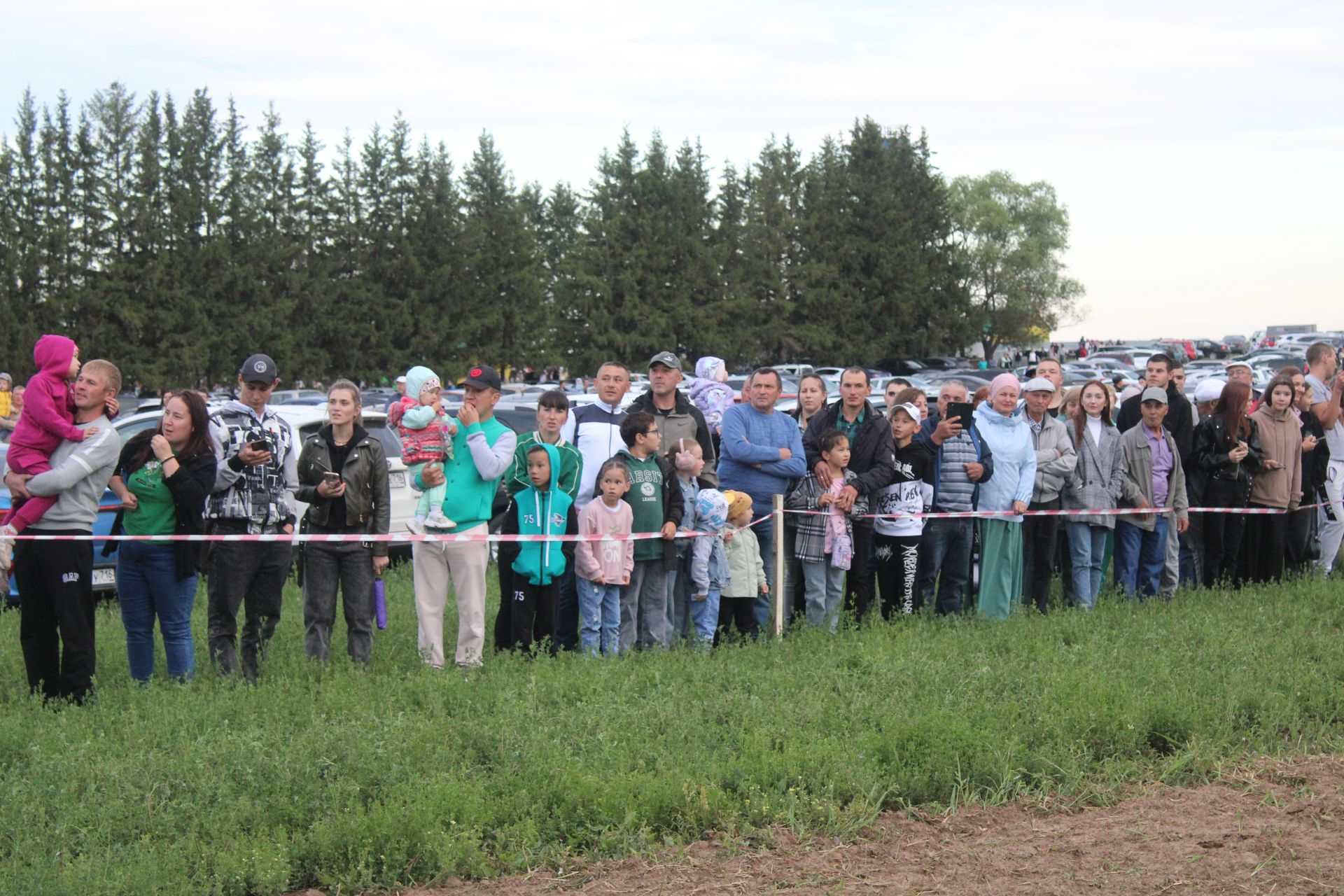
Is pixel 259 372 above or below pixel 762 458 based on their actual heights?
above

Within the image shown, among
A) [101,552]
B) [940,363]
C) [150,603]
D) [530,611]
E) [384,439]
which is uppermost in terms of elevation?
[940,363]

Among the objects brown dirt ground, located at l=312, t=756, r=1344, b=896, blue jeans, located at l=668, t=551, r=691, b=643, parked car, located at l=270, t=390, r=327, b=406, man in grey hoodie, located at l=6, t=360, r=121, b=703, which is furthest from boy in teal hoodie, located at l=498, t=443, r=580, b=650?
parked car, located at l=270, t=390, r=327, b=406

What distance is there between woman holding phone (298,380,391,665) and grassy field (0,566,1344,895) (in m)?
0.28

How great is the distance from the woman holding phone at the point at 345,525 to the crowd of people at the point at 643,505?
17 millimetres

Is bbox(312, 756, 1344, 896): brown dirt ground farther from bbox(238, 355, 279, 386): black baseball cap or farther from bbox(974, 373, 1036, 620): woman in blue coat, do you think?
bbox(974, 373, 1036, 620): woman in blue coat

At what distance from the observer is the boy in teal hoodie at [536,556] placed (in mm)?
8359

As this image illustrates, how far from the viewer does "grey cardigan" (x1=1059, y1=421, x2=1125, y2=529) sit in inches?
419

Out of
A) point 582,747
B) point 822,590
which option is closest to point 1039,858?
point 582,747

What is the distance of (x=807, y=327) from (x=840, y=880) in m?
64.4

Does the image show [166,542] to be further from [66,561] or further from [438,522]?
[438,522]

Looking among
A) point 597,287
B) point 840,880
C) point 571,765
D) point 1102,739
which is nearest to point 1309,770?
point 1102,739

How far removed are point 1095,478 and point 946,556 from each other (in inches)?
64.3

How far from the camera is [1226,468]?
11555 mm

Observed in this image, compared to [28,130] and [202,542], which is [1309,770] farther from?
[28,130]
